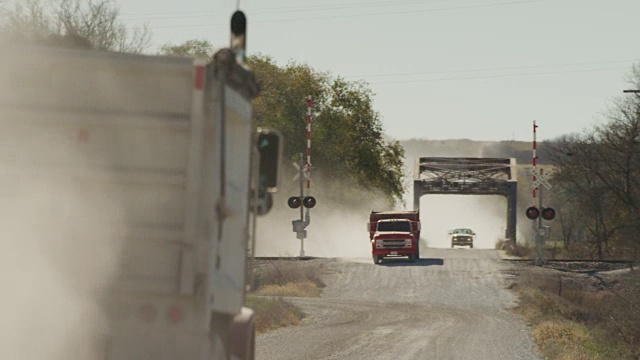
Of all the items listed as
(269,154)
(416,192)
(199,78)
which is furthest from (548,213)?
(199,78)

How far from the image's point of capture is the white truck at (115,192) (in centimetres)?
855

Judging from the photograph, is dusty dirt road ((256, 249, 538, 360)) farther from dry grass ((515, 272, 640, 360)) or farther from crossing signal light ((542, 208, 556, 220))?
crossing signal light ((542, 208, 556, 220))

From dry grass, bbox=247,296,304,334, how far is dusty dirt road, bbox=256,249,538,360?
389 mm

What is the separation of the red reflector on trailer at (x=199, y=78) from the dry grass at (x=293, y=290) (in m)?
30.4

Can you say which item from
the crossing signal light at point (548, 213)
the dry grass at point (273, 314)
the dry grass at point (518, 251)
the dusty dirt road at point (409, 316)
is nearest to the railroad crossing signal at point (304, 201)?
the dusty dirt road at point (409, 316)

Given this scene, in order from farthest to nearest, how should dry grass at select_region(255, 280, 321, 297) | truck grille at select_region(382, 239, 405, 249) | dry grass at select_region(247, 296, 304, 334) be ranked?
truck grille at select_region(382, 239, 405, 249)
dry grass at select_region(255, 280, 321, 297)
dry grass at select_region(247, 296, 304, 334)

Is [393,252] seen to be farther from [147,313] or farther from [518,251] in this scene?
[147,313]

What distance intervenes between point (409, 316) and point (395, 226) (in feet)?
58.7

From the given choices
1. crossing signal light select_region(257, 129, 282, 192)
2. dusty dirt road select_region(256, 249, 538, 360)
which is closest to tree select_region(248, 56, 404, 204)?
dusty dirt road select_region(256, 249, 538, 360)

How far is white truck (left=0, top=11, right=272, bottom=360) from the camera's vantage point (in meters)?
8.55

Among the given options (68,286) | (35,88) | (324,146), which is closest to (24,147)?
(35,88)

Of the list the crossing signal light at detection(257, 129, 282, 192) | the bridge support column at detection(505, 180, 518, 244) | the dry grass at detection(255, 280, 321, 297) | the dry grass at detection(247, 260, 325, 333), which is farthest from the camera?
the bridge support column at detection(505, 180, 518, 244)

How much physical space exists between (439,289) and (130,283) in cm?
3406

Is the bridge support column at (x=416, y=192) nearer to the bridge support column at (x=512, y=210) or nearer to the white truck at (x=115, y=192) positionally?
the bridge support column at (x=512, y=210)
